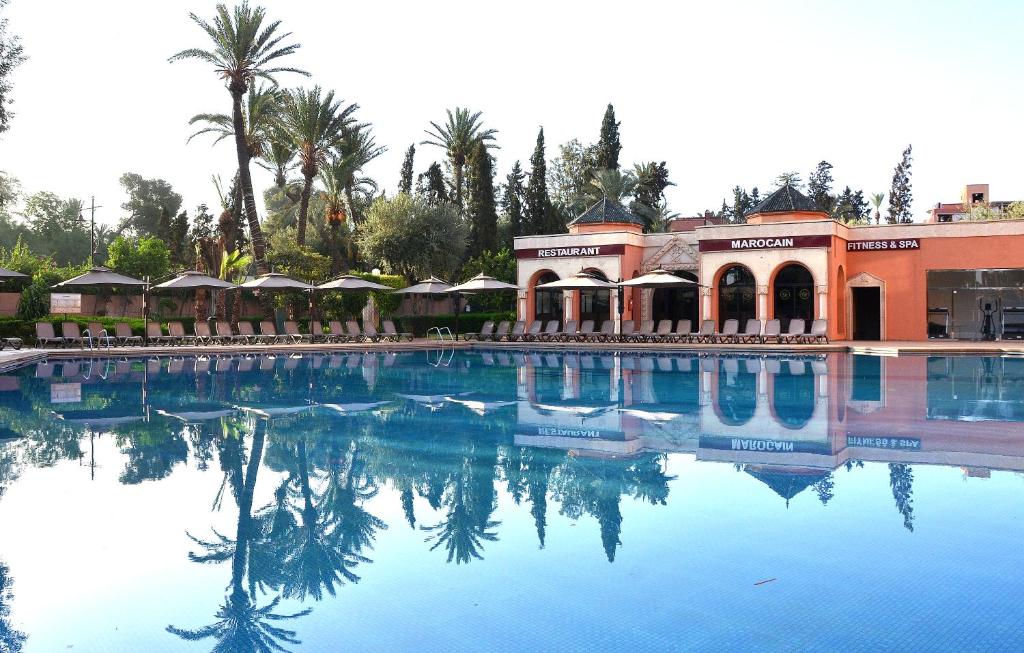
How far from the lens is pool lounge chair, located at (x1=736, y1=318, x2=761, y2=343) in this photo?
82.5ft

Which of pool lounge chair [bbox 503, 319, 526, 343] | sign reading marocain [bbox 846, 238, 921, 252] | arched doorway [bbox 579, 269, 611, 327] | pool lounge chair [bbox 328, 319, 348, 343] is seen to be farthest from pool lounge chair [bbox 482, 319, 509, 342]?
sign reading marocain [bbox 846, 238, 921, 252]

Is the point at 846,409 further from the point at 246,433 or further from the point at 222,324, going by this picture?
the point at 222,324

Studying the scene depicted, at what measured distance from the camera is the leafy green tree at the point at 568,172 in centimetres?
4943

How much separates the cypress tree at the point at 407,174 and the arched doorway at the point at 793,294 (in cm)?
2343

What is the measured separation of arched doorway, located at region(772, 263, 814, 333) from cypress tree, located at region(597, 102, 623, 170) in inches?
709

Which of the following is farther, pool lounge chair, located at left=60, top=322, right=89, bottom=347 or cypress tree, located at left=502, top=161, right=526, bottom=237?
cypress tree, located at left=502, top=161, right=526, bottom=237

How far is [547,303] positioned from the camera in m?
32.1

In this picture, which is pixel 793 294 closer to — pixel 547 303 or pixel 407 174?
pixel 547 303

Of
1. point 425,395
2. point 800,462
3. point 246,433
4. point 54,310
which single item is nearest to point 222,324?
point 54,310

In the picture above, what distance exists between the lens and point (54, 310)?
25.3 meters

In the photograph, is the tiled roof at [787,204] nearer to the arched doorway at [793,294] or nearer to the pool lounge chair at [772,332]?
the arched doorway at [793,294]

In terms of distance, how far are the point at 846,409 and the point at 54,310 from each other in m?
23.2

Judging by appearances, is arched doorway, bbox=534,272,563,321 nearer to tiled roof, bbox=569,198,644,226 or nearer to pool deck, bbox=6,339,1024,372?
tiled roof, bbox=569,198,644,226

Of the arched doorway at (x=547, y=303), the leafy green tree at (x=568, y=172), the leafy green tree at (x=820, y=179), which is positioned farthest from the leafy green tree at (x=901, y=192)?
the arched doorway at (x=547, y=303)
